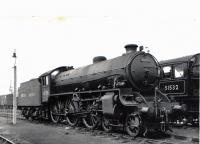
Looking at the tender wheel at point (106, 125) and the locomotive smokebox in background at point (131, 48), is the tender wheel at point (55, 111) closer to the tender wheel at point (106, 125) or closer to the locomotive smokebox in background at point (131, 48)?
the tender wheel at point (106, 125)

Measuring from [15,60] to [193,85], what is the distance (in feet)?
32.6

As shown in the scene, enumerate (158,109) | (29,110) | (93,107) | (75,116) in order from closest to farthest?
(158,109) → (93,107) → (75,116) → (29,110)

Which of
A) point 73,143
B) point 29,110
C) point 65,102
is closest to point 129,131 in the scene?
point 73,143

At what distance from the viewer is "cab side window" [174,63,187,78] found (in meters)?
12.5

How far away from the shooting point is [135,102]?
33.8ft

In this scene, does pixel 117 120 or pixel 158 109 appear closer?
pixel 158 109

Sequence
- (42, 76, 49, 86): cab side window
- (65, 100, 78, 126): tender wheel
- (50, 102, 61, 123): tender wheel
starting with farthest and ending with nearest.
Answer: (42, 76, 49, 86): cab side window < (50, 102, 61, 123): tender wheel < (65, 100, 78, 126): tender wheel

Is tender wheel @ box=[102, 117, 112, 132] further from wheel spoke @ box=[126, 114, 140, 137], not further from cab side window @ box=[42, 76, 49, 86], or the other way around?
cab side window @ box=[42, 76, 49, 86]

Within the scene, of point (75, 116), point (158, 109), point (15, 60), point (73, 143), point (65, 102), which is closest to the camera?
point (73, 143)

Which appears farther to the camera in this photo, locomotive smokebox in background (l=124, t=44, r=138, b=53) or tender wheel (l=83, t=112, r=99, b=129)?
tender wheel (l=83, t=112, r=99, b=129)

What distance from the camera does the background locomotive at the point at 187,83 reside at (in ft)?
39.7

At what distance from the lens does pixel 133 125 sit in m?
10.0

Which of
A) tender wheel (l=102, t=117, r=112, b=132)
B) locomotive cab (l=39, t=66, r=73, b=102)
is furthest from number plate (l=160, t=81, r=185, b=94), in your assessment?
locomotive cab (l=39, t=66, r=73, b=102)

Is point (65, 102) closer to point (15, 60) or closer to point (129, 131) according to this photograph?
point (15, 60)
